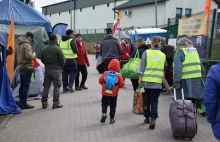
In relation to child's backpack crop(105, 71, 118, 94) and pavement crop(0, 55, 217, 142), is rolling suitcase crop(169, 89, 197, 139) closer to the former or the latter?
pavement crop(0, 55, 217, 142)

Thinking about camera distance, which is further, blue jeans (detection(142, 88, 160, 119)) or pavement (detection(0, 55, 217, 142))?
blue jeans (detection(142, 88, 160, 119))

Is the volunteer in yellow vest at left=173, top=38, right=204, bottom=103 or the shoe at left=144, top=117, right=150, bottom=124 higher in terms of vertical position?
the volunteer in yellow vest at left=173, top=38, right=204, bottom=103

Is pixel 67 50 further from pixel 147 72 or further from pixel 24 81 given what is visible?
pixel 147 72

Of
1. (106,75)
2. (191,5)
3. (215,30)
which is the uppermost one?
(191,5)

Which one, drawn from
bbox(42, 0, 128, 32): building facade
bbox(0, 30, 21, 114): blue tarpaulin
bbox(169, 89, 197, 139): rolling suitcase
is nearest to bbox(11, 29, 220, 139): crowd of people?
bbox(0, 30, 21, 114): blue tarpaulin

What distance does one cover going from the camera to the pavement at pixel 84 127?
19.9 ft

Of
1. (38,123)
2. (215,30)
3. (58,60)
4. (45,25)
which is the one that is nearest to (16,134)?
(38,123)

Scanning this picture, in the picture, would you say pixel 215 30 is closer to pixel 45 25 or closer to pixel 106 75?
pixel 106 75

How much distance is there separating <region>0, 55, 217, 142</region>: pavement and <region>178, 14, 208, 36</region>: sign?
7.53 feet

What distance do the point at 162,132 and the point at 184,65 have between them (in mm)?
1396

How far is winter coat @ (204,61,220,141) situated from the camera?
349 centimetres

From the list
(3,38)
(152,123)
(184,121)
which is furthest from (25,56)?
(184,121)

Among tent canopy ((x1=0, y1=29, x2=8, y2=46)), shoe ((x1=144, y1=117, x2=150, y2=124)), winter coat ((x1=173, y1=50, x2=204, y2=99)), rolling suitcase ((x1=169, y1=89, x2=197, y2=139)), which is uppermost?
tent canopy ((x1=0, y1=29, x2=8, y2=46))

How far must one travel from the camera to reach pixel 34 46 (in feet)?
39.9
